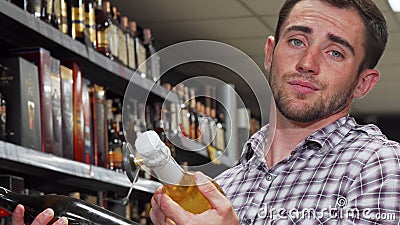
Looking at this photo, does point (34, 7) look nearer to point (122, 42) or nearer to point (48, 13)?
point (48, 13)

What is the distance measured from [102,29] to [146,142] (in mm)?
2229

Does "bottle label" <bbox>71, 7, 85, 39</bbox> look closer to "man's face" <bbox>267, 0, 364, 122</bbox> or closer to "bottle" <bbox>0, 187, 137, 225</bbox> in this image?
"bottle" <bbox>0, 187, 137, 225</bbox>

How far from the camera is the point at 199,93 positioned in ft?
3.78

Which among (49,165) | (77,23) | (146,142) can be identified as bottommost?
(49,165)

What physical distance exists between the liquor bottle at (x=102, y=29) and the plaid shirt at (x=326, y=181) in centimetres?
162

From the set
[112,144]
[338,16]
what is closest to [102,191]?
[112,144]

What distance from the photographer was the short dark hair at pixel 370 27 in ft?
5.10

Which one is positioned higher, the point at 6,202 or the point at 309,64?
the point at 309,64

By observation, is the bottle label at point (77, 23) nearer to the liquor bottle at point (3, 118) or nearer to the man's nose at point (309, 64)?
the liquor bottle at point (3, 118)

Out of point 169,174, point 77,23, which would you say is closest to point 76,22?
point 77,23

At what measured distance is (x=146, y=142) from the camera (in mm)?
1098

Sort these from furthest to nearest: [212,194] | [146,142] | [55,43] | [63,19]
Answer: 1. [63,19]
2. [55,43]
3. [212,194]
4. [146,142]

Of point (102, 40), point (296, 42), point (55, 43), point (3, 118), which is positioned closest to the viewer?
point (296, 42)

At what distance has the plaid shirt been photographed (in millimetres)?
1399
